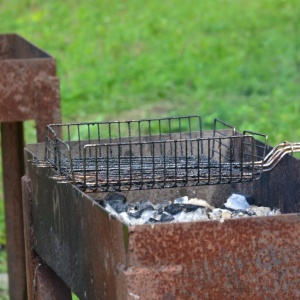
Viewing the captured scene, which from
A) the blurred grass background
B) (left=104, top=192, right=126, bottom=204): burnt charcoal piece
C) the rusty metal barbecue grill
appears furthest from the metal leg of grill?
the blurred grass background

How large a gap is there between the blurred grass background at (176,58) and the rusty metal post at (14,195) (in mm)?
1806

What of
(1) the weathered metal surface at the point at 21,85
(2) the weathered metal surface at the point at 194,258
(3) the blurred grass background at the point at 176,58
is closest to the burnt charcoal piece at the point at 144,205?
(2) the weathered metal surface at the point at 194,258

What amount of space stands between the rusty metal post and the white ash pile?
233cm

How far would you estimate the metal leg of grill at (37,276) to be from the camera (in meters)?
3.73

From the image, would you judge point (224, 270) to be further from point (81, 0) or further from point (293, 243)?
point (81, 0)

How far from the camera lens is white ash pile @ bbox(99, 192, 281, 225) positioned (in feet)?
10.9

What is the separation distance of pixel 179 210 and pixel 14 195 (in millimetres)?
2677

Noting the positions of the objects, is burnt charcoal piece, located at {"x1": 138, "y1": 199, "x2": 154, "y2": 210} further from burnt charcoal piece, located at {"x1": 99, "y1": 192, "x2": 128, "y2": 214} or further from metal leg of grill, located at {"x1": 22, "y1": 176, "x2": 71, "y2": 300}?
metal leg of grill, located at {"x1": 22, "y1": 176, "x2": 71, "y2": 300}

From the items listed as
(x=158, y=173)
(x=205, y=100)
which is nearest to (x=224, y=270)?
(x=158, y=173)

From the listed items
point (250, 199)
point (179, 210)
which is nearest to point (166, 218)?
point (179, 210)

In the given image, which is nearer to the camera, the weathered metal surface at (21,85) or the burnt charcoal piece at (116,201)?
the burnt charcoal piece at (116,201)

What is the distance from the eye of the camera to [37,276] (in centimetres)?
378

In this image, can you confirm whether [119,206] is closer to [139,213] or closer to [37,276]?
[139,213]

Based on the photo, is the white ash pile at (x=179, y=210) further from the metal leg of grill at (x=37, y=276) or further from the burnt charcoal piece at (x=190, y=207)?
the metal leg of grill at (x=37, y=276)
